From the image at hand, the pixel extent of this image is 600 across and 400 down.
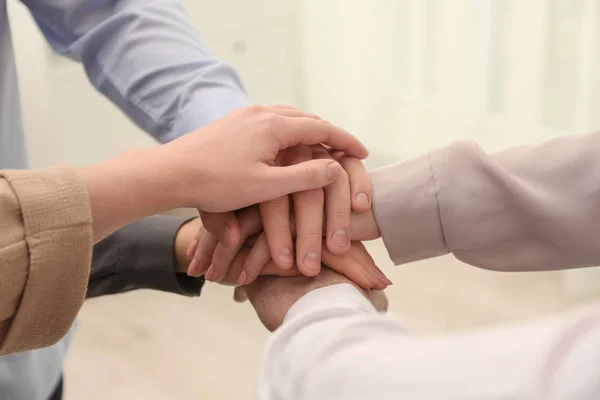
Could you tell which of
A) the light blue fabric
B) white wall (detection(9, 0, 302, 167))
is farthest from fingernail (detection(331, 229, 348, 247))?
white wall (detection(9, 0, 302, 167))

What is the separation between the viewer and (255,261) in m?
0.77

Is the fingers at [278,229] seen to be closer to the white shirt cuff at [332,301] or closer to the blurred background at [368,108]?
the white shirt cuff at [332,301]

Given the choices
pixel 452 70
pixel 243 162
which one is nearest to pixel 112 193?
pixel 243 162

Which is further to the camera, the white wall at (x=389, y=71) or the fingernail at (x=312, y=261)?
the white wall at (x=389, y=71)

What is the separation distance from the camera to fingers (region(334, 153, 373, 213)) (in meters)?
0.79

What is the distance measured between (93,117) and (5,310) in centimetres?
183

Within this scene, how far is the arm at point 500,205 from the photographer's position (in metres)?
0.73

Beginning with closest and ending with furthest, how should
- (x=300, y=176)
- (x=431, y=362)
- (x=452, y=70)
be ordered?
(x=431, y=362)
(x=300, y=176)
(x=452, y=70)

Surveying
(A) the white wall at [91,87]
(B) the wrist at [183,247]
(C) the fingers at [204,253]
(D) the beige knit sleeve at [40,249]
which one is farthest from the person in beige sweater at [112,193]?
(A) the white wall at [91,87]

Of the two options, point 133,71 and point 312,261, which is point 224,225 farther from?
point 133,71

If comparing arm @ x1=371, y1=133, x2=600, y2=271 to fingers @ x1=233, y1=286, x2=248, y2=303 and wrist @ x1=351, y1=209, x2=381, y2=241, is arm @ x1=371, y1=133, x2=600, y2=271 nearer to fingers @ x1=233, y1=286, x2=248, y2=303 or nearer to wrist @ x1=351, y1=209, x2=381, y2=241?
wrist @ x1=351, y1=209, x2=381, y2=241

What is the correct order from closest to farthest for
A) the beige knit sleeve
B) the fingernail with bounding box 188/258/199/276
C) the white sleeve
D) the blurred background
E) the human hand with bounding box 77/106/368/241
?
the white sleeve → the beige knit sleeve → the human hand with bounding box 77/106/368/241 → the fingernail with bounding box 188/258/199/276 → the blurred background

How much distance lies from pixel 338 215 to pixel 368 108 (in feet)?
5.52

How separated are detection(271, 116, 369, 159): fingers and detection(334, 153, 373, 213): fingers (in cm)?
1
